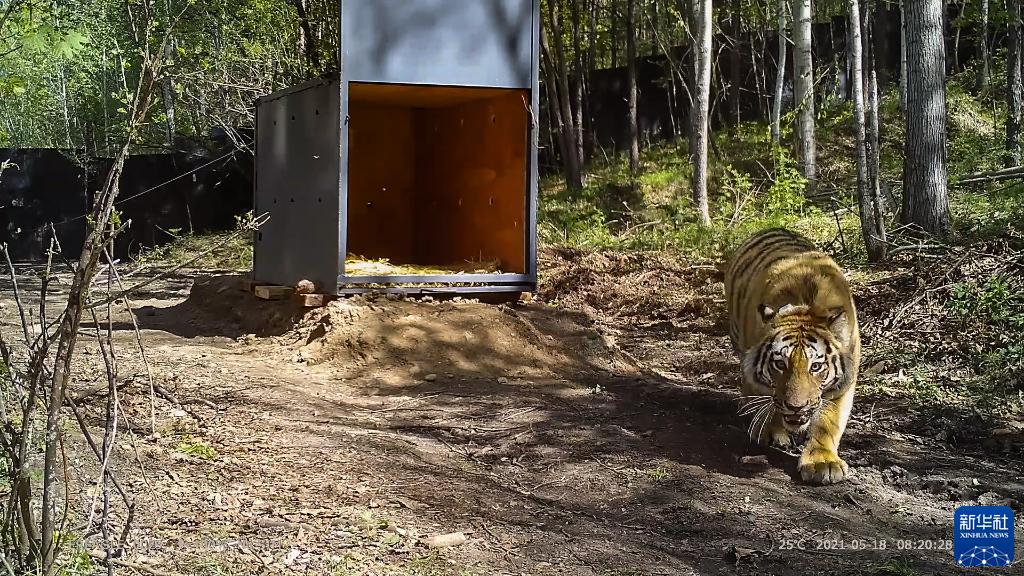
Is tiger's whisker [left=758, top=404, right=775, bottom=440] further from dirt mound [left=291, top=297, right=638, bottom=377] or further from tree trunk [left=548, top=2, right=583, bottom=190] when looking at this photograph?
tree trunk [left=548, top=2, right=583, bottom=190]

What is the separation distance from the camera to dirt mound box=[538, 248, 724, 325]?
9.35 meters

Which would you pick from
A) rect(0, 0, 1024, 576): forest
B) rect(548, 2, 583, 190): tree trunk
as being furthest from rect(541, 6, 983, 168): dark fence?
rect(0, 0, 1024, 576): forest

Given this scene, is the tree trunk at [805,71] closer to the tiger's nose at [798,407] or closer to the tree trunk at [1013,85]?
the tree trunk at [1013,85]

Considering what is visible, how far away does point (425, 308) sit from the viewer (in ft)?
24.7

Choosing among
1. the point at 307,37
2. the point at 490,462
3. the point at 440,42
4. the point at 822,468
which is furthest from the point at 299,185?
the point at 822,468

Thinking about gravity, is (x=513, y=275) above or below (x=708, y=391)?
above

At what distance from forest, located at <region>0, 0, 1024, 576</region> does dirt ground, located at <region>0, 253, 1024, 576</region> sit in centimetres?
2

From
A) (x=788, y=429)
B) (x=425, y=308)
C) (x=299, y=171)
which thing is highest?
(x=299, y=171)

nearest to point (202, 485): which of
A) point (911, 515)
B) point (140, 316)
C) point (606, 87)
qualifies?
point (911, 515)

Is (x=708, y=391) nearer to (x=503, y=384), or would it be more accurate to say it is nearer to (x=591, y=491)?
(x=503, y=384)

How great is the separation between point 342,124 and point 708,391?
3.47m

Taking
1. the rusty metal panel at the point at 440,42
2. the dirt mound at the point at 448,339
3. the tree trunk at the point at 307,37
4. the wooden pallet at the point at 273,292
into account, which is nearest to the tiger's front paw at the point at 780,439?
A: the dirt mound at the point at 448,339

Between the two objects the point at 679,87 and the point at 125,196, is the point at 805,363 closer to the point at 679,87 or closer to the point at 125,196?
the point at 125,196
